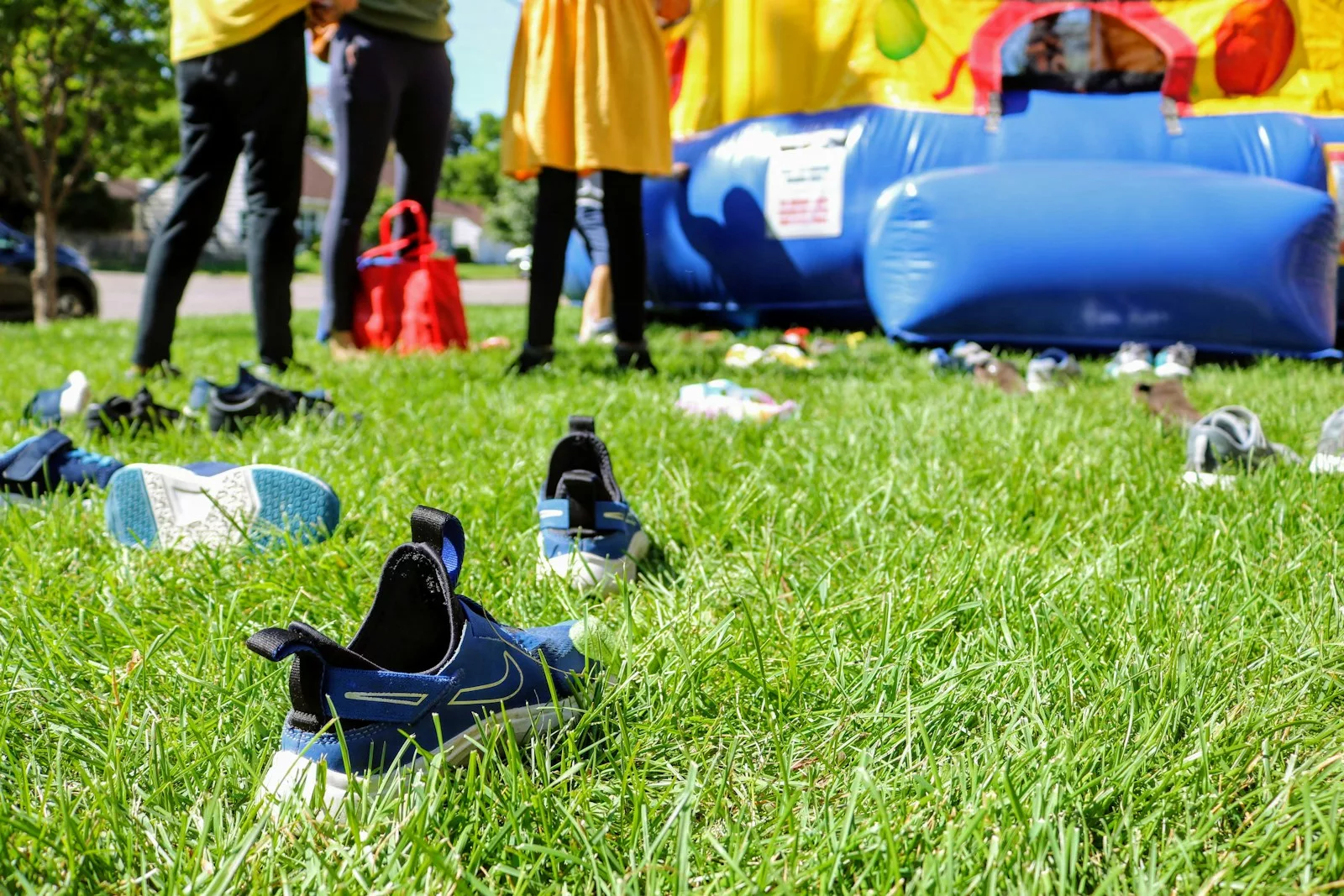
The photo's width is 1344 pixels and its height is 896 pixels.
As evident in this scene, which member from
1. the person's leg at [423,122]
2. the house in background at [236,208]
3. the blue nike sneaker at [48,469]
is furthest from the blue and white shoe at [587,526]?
the house in background at [236,208]

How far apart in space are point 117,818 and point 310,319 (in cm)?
666

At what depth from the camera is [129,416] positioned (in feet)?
7.57

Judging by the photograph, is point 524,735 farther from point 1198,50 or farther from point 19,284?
point 19,284

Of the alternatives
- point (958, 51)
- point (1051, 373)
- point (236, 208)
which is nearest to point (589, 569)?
point (1051, 373)

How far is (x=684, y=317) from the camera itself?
5.95m

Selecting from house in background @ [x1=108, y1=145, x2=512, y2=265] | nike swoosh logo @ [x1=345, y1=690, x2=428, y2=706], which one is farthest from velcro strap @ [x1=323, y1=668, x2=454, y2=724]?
house in background @ [x1=108, y1=145, x2=512, y2=265]

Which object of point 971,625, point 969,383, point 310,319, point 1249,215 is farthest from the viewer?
point 310,319

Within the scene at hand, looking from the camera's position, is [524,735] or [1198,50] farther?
[1198,50]

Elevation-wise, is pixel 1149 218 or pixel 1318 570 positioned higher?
pixel 1149 218

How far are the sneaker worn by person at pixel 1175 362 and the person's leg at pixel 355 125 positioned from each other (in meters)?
2.85

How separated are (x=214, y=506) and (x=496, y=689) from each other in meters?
0.77

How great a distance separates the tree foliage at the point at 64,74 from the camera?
9.13 m

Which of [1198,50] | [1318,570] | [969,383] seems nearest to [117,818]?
[1318,570]

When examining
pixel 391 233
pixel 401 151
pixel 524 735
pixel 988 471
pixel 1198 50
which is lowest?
pixel 524 735
